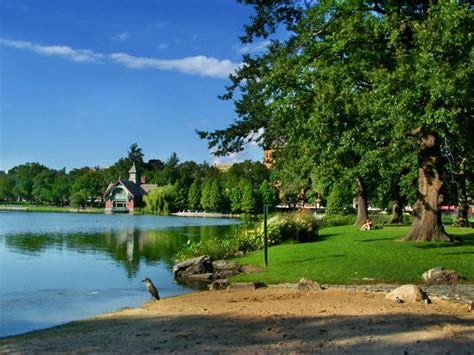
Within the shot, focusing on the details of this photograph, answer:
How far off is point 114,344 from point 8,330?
15.5ft

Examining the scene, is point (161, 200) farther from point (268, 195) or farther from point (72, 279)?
point (72, 279)

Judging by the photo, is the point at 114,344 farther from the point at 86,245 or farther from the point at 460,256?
the point at 86,245

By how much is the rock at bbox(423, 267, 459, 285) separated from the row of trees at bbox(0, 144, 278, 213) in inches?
3142

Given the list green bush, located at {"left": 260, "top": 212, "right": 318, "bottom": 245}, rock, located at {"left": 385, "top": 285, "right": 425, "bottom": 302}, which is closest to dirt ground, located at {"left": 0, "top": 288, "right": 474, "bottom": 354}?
rock, located at {"left": 385, "top": 285, "right": 425, "bottom": 302}

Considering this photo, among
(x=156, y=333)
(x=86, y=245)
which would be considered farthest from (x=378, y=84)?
(x=86, y=245)

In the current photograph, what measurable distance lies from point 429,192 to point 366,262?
5955 millimetres

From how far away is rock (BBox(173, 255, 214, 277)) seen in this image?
60.7 feet

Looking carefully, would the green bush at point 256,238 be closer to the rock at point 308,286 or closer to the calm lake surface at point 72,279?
the calm lake surface at point 72,279

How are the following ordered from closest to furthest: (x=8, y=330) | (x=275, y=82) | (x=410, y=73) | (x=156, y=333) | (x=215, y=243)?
(x=156, y=333) → (x=8, y=330) → (x=410, y=73) → (x=275, y=82) → (x=215, y=243)

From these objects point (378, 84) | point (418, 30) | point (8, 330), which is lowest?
point (8, 330)

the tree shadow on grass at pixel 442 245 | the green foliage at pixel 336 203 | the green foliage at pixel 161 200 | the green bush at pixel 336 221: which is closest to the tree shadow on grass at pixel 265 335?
the tree shadow on grass at pixel 442 245

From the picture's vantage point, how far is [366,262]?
1588cm

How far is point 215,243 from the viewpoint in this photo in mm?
23688

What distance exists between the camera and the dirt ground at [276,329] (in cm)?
708
